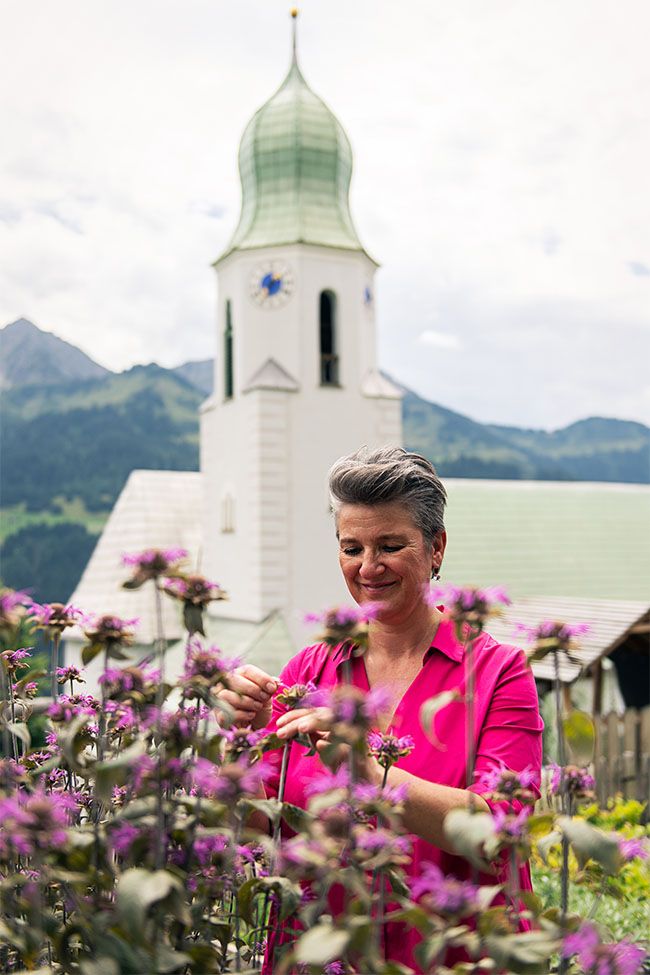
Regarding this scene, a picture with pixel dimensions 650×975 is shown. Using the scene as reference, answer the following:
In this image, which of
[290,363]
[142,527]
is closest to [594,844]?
[290,363]

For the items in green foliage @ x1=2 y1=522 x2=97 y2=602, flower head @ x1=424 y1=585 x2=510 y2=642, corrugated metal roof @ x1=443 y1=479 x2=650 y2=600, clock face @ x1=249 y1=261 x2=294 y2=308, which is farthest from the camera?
green foliage @ x1=2 y1=522 x2=97 y2=602

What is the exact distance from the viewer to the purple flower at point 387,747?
56.5 inches

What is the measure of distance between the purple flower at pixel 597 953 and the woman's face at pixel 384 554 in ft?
3.32

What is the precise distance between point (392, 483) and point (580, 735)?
90 cm

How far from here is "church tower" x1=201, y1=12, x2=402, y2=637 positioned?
1867 centimetres

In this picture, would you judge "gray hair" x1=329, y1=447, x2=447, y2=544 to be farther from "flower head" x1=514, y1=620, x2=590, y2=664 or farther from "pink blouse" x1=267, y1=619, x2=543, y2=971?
"flower head" x1=514, y1=620, x2=590, y2=664

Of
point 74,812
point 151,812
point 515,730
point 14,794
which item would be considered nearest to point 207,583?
point 151,812

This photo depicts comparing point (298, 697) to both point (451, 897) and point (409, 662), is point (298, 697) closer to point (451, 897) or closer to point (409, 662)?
point (451, 897)

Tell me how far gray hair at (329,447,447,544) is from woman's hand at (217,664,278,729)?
45 centimetres

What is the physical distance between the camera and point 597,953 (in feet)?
3.68

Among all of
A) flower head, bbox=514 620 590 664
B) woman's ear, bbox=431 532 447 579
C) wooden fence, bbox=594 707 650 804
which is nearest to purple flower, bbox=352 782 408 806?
flower head, bbox=514 620 590 664

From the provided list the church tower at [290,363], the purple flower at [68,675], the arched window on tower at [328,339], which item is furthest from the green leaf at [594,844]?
the arched window on tower at [328,339]

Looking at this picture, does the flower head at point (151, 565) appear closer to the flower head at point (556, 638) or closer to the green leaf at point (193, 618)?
the green leaf at point (193, 618)

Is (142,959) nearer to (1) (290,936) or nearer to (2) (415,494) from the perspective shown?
(1) (290,936)
